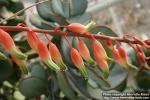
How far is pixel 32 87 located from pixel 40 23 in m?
0.17

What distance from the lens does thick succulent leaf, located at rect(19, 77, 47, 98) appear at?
103 cm

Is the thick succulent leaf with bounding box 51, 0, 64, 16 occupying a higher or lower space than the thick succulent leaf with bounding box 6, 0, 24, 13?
lower

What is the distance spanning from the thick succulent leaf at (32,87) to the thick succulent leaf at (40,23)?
14 cm

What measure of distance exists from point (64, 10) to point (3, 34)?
1.34 feet

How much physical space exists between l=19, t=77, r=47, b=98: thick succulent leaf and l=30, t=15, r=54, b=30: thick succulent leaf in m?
0.14

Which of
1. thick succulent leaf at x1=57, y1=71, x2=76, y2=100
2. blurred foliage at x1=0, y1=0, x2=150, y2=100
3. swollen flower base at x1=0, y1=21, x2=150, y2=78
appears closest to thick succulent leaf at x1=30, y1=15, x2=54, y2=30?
blurred foliage at x1=0, y1=0, x2=150, y2=100

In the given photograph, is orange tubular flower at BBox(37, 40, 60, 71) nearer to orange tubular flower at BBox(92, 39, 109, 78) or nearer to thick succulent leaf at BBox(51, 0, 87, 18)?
orange tubular flower at BBox(92, 39, 109, 78)

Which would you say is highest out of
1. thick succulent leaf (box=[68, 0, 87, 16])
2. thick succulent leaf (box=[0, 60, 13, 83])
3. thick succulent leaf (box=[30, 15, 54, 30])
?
thick succulent leaf (box=[68, 0, 87, 16])

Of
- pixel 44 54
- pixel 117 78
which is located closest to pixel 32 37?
pixel 44 54

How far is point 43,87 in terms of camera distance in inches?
42.3

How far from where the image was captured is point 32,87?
1.04m

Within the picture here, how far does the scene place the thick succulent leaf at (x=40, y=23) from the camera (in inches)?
40.5

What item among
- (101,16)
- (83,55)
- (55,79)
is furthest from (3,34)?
(101,16)

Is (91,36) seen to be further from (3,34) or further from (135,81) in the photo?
(135,81)
